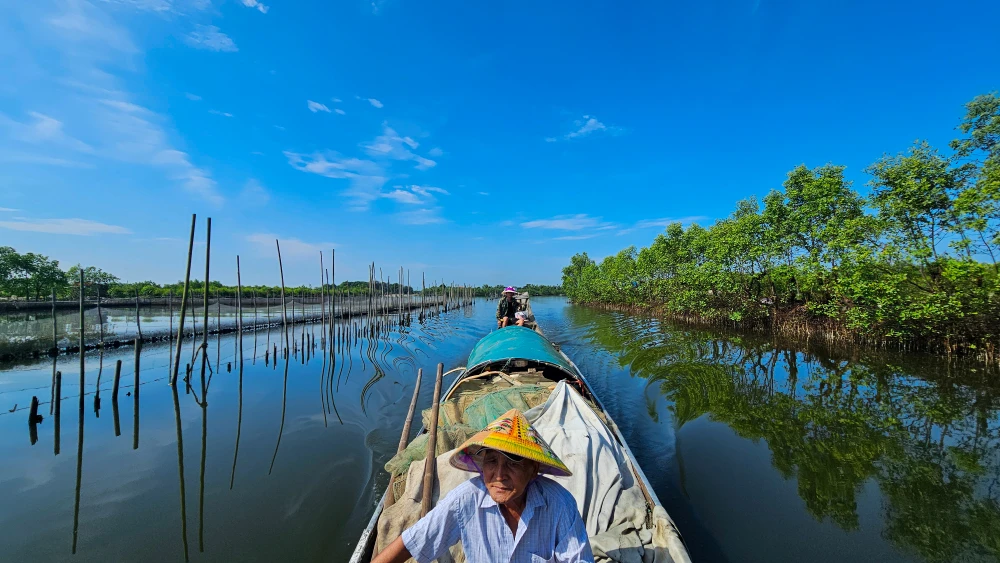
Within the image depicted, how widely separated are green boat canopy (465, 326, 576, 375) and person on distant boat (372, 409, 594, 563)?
468 centimetres

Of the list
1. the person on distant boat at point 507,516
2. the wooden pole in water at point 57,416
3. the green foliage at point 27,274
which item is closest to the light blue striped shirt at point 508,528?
the person on distant boat at point 507,516

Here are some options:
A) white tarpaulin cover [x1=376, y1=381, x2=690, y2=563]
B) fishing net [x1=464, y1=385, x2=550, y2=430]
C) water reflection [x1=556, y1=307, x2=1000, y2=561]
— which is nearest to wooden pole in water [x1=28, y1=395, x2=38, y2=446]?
fishing net [x1=464, y1=385, x2=550, y2=430]

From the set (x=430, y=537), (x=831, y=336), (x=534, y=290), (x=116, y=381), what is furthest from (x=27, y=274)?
(x=534, y=290)

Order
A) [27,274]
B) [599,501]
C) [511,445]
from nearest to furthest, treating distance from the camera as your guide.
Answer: [511,445]
[599,501]
[27,274]

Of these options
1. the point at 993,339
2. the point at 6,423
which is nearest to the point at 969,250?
the point at 993,339

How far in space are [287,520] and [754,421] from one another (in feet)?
25.0

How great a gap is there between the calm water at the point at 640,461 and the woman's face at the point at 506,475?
3.09 m

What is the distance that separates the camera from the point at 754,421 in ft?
23.0

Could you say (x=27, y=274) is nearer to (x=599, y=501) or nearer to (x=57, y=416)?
(x=57, y=416)

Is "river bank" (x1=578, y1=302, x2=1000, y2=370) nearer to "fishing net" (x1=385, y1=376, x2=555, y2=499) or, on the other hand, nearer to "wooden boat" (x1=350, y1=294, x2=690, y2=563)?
"fishing net" (x1=385, y1=376, x2=555, y2=499)

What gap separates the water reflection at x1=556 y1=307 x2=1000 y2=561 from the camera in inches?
158

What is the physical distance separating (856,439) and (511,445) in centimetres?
747

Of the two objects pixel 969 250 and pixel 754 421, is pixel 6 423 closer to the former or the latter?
pixel 754 421

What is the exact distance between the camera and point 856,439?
6078 mm
